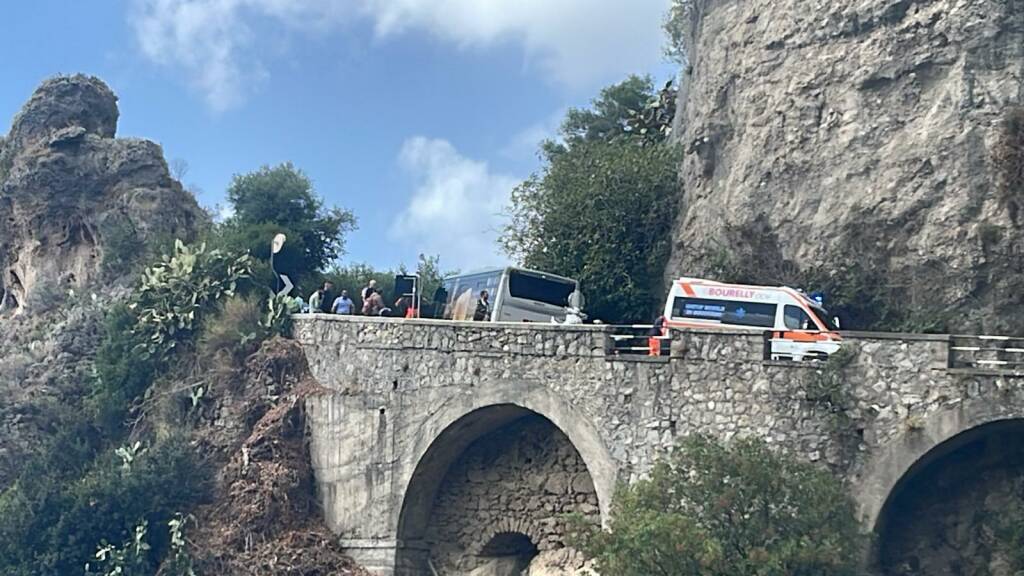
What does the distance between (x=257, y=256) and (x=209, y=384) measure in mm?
4821

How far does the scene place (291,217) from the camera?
→ 3366 centimetres

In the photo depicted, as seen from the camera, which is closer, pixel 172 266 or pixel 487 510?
pixel 487 510

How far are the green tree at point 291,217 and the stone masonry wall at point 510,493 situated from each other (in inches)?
372

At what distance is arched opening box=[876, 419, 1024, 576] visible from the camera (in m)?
19.4

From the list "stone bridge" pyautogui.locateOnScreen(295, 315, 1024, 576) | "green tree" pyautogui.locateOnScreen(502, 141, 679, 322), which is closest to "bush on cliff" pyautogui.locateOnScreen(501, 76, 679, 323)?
"green tree" pyautogui.locateOnScreen(502, 141, 679, 322)

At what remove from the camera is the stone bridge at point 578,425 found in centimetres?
1956

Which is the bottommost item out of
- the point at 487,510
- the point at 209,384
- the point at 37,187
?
the point at 487,510

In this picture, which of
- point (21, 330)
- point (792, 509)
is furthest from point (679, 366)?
point (21, 330)

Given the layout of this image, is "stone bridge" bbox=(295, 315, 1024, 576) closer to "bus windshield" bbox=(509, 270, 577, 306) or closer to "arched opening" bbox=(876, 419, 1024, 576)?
"arched opening" bbox=(876, 419, 1024, 576)

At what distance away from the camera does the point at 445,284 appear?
30.7 meters

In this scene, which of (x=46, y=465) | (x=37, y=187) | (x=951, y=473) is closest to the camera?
(x=951, y=473)

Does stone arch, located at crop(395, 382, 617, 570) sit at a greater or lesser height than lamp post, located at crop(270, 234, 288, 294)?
lesser

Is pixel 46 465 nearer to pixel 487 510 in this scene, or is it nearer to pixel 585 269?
pixel 487 510

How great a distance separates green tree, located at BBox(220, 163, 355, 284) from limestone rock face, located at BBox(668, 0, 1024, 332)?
9946 millimetres
